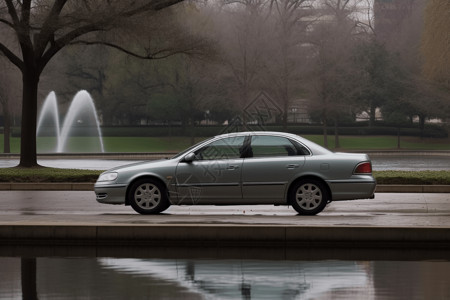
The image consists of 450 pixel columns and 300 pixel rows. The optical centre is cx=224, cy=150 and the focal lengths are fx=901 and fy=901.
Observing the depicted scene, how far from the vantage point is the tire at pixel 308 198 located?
15.7 metres

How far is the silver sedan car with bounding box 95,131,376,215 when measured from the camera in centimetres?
1570

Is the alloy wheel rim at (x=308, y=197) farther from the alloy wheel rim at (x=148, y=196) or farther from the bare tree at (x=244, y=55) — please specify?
the bare tree at (x=244, y=55)

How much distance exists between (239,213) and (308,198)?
54.9 inches

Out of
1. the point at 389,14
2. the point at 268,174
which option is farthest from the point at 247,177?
the point at 389,14

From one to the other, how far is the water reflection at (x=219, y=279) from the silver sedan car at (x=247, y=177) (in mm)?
5296

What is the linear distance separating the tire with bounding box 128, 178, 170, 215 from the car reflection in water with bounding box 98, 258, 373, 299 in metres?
5.34

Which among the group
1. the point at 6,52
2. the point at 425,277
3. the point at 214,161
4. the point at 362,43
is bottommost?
the point at 425,277

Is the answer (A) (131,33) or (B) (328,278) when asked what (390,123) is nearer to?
(A) (131,33)

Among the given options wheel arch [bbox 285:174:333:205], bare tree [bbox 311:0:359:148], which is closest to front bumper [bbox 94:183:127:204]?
wheel arch [bbox 285:174:333:205]

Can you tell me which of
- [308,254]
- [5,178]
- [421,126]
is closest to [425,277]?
[308,254]

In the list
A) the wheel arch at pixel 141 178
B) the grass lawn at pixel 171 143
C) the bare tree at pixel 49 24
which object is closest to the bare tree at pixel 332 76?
the grass lawn at pixel 171 143

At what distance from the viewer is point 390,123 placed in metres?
78.0

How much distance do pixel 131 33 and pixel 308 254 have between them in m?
18.7

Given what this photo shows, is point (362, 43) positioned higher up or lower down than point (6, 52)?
higher up
